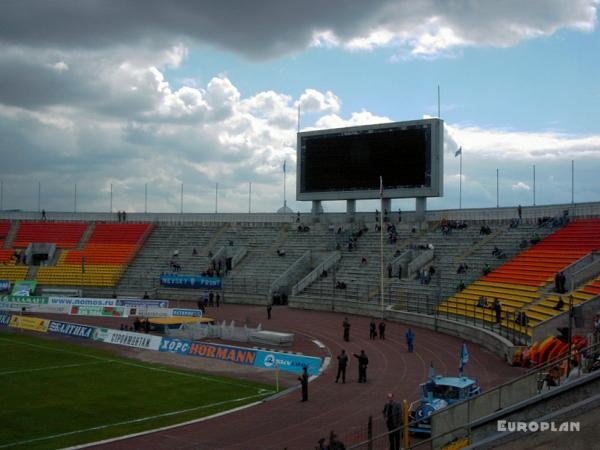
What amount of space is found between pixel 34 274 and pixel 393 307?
39467 millimetres

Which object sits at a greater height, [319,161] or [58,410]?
[319,161]

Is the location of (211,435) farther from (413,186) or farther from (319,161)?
(319,161)

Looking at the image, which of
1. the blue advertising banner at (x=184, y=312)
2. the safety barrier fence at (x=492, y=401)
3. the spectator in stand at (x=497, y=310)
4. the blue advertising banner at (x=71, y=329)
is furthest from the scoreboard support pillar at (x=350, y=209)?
the safety barrier fence at (x=492, y=401)

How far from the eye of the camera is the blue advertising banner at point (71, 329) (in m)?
36.5

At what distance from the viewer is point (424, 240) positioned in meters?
54.2

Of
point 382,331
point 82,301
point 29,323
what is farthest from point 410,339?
point 82,301

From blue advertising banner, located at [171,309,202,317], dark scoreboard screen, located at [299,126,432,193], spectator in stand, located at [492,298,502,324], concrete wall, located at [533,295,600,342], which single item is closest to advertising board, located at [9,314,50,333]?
blue advertising banner, located at [171,309,202,317]

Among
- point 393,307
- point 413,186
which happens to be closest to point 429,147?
point 413,186

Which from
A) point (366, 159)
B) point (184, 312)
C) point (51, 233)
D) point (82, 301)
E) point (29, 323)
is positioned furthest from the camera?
point (51, 233)

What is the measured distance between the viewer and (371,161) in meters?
54.1

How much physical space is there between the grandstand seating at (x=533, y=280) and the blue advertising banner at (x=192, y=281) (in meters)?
24.3

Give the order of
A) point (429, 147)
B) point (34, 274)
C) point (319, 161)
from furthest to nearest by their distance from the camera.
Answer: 1. point (34, 274)
2. point (319, 161)
3. point (429, 147)

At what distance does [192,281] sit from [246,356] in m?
31.8

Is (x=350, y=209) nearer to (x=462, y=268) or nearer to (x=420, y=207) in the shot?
(x=420, y=207)
